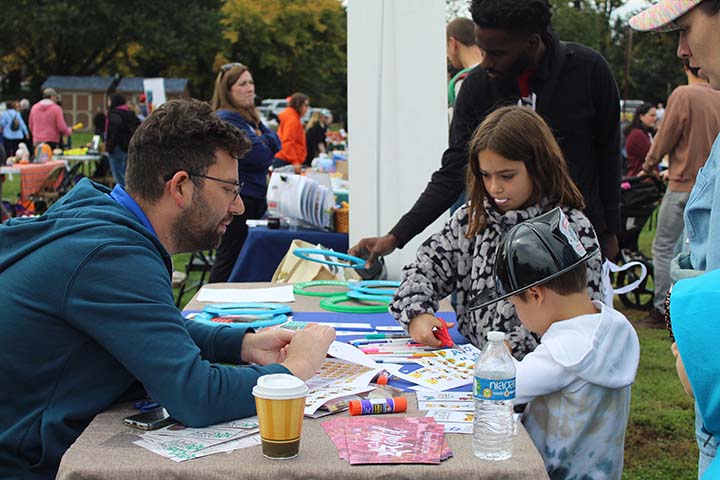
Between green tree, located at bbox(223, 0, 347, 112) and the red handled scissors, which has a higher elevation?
green tree, located at bbox(223, 0, 347, 112)

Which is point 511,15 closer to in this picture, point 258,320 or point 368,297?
point 368,297

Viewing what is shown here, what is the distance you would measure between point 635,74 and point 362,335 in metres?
42.1

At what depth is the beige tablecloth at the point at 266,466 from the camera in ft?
5.15

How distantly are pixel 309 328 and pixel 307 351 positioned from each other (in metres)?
0.12

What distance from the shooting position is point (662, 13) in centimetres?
189

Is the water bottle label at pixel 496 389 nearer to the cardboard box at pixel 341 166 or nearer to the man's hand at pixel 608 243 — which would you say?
the man's hand at pixel 608 243

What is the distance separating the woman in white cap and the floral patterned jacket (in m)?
0.49

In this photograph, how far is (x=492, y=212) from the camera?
2.61 m

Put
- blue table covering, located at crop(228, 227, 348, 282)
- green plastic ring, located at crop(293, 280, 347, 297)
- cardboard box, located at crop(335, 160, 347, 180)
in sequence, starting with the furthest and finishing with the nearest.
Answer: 1. cardboard box, located at crop(335, 160, 347, 180)
2. blue table covering, located at crop(228, 227, 348, 282)
3. green plastic ring, located at crop(293, 280, 347, 297)

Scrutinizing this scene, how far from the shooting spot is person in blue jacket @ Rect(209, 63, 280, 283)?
573 cm

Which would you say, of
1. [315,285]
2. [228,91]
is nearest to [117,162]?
[228,91]

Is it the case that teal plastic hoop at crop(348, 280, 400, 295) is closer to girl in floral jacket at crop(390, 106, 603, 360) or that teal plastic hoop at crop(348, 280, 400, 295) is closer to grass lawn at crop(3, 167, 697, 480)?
girl in floral jacket at crop(390, 106, 603, 360)

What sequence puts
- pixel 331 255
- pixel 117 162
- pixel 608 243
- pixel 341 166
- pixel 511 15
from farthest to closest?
pixel 117 162 < pixel 341 166 < pixel 331 255 < pixel 608 243 < pixel 511 15

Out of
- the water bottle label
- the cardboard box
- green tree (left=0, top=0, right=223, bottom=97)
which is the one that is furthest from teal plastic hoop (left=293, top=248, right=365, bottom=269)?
green tree (left=0, top=0, right=223, bottom=97)
